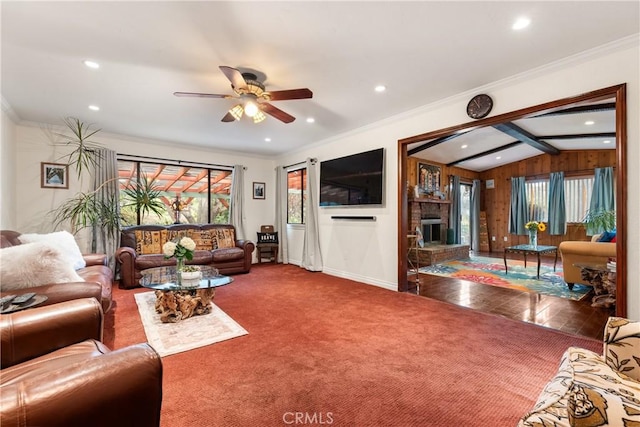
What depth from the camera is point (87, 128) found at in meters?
4.36

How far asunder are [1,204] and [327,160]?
4610 mm

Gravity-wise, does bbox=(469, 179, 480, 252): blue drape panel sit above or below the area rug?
above

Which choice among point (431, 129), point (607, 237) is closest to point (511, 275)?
point (607, 237)

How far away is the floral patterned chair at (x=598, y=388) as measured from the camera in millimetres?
698

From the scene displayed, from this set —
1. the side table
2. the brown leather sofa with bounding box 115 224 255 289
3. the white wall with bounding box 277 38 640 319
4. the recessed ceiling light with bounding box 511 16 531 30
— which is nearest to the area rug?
the brown leather sofa with bounding box 115 224 255 289

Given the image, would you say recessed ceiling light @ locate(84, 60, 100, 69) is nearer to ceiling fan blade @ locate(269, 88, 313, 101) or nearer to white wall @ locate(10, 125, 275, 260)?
ceiling fan blade @ locate(269, 88, 313, 101)

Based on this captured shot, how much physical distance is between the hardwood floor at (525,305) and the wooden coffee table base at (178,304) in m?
Answer: 2.88

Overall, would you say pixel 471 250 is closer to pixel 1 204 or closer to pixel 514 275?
pixel 514 275

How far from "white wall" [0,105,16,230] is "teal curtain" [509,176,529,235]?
10.8 m

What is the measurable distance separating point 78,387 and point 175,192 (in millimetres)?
5467

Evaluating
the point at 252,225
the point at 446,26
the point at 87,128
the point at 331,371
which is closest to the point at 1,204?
the point at 87,128

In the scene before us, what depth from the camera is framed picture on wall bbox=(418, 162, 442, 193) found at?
6.93m

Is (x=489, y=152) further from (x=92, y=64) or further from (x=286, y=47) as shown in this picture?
(x=92, y=64)

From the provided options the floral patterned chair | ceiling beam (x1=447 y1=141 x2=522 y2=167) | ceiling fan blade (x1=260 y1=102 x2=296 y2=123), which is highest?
ceiling beam (x1=447 y1=141 x2=522 y2=167)
